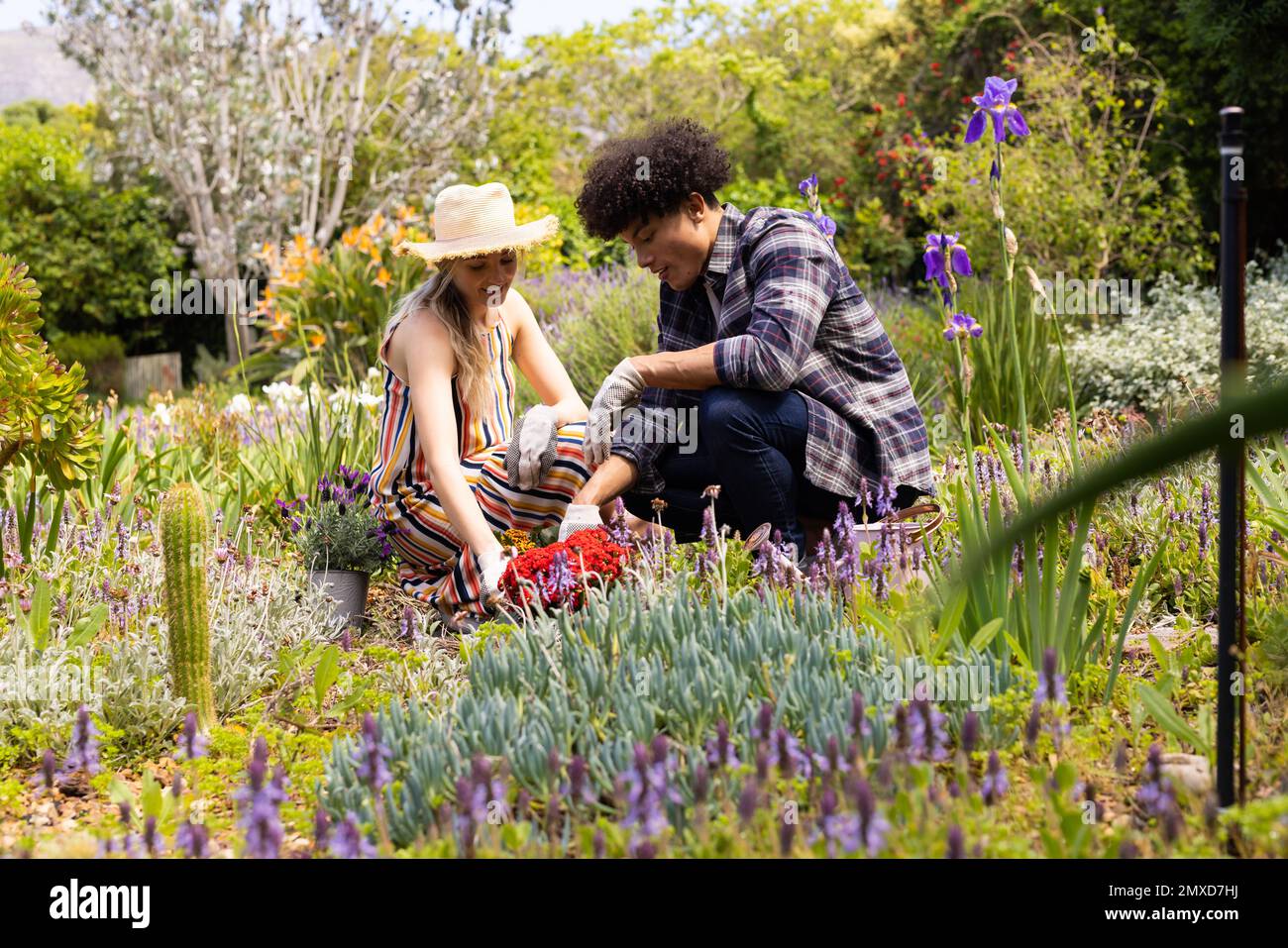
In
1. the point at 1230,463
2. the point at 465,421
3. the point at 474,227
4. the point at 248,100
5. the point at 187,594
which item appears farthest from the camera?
the point at 248,100

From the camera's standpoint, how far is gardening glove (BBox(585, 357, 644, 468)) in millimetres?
3279

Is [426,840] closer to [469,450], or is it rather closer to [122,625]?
[122,625]

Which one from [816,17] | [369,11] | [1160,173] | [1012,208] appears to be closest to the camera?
[1012,208]

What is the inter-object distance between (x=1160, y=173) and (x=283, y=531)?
25.4 feet

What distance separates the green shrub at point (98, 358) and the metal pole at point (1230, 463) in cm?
1334

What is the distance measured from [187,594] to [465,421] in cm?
125

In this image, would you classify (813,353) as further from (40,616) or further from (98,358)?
(98,358)

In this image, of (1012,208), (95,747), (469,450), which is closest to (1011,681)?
(95,747)

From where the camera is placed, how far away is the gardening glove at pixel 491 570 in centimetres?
300

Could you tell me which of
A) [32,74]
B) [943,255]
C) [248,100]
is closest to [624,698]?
[943,255]

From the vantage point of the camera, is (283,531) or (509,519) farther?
(283,531)

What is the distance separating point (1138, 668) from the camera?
2.61 m

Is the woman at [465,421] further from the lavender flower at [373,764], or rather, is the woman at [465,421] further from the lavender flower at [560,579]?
the lavender flower at [373,764]

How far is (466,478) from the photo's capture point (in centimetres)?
352
